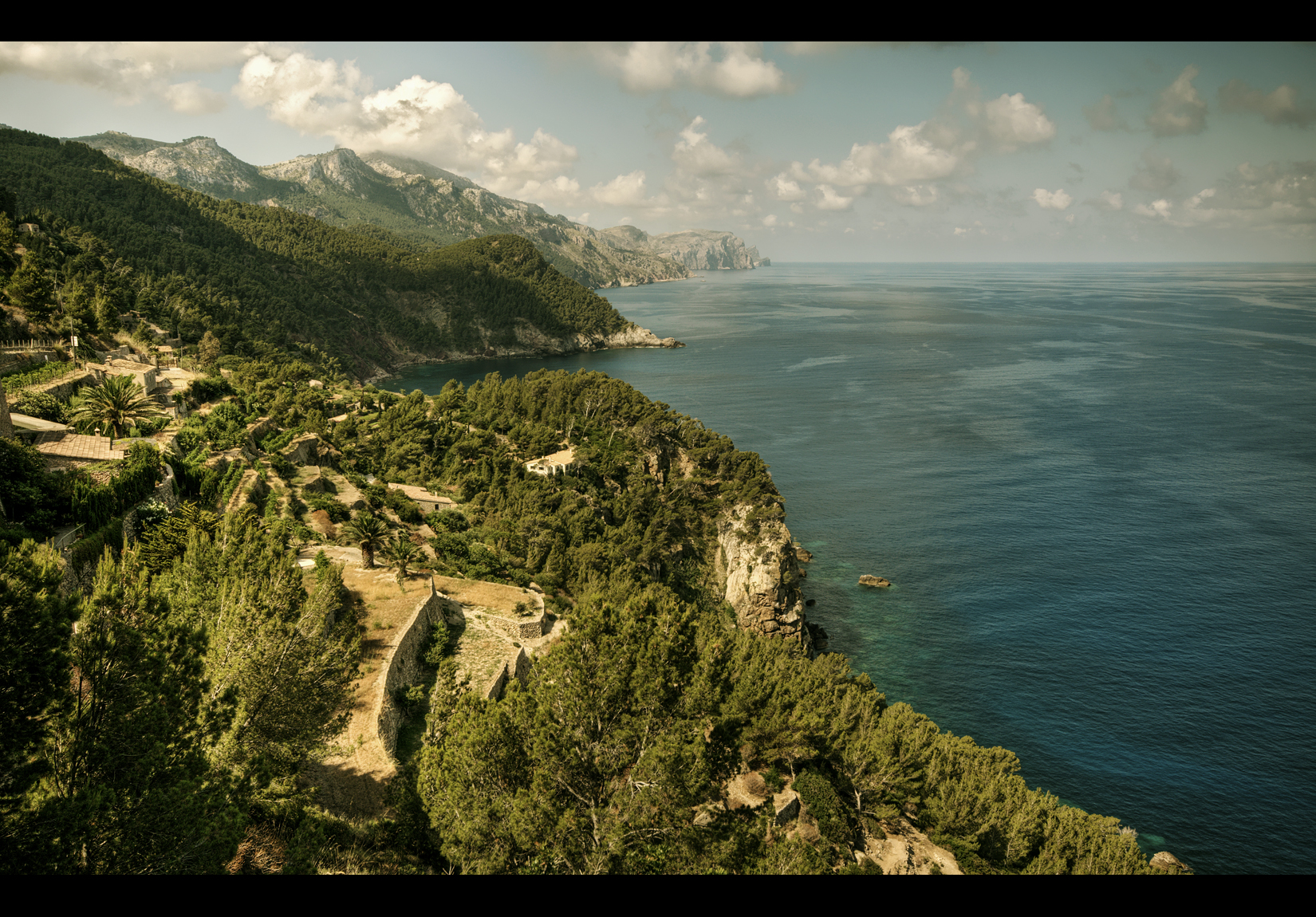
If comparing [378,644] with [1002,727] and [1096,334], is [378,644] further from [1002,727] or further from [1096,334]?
[1096,334]

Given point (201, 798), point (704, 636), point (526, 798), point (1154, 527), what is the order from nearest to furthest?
point (201, 798) < point (526, 798) < point (704, 636) < point (1154, 527)

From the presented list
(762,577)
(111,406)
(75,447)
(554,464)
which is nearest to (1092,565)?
(762,577)

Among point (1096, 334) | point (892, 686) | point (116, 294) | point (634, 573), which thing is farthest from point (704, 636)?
point (1096, 334)

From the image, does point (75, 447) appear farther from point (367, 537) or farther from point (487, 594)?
point (487, 594)

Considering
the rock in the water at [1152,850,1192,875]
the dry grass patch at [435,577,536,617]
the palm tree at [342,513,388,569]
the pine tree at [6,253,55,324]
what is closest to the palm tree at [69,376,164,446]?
the palm tree at [342,513,388,569]

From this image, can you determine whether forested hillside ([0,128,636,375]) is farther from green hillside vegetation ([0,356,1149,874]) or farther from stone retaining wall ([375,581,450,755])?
green hillside vegetation ([0,356,1149,874])
